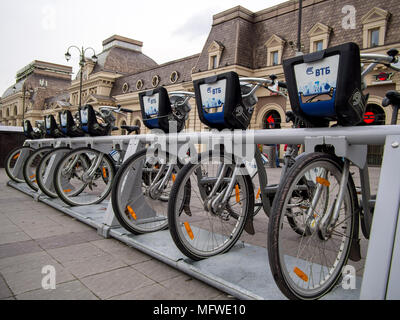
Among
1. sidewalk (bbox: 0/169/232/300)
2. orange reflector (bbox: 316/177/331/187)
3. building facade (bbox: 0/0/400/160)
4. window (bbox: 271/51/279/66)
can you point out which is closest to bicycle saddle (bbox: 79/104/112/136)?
sidewalk (bbox: 0/169/232/300)

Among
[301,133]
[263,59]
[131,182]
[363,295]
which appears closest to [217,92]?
[301,133]

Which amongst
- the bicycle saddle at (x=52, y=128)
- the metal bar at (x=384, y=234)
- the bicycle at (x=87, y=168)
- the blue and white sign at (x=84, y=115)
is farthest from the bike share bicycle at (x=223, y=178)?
the bicycle saddle at (x=52, y=128)

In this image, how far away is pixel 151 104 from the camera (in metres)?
3.48

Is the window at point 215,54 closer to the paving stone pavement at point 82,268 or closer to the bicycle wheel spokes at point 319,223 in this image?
the paving stone pavement at point 82,268

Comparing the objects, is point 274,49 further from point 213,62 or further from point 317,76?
point 317,76

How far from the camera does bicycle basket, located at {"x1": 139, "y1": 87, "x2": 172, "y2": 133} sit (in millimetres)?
3340

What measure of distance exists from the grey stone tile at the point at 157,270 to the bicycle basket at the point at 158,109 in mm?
1410

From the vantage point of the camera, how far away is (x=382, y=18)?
659 inches

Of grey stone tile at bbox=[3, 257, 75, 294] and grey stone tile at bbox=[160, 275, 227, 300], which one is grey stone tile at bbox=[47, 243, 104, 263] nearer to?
grey stone tile at bbox=[3, 257, 75, 294]

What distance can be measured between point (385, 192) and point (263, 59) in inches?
882

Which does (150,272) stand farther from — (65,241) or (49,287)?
(65,241)

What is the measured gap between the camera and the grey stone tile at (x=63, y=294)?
6.55ft

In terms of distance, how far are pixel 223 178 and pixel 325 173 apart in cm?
90

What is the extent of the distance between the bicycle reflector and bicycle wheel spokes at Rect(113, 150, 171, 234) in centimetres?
165
